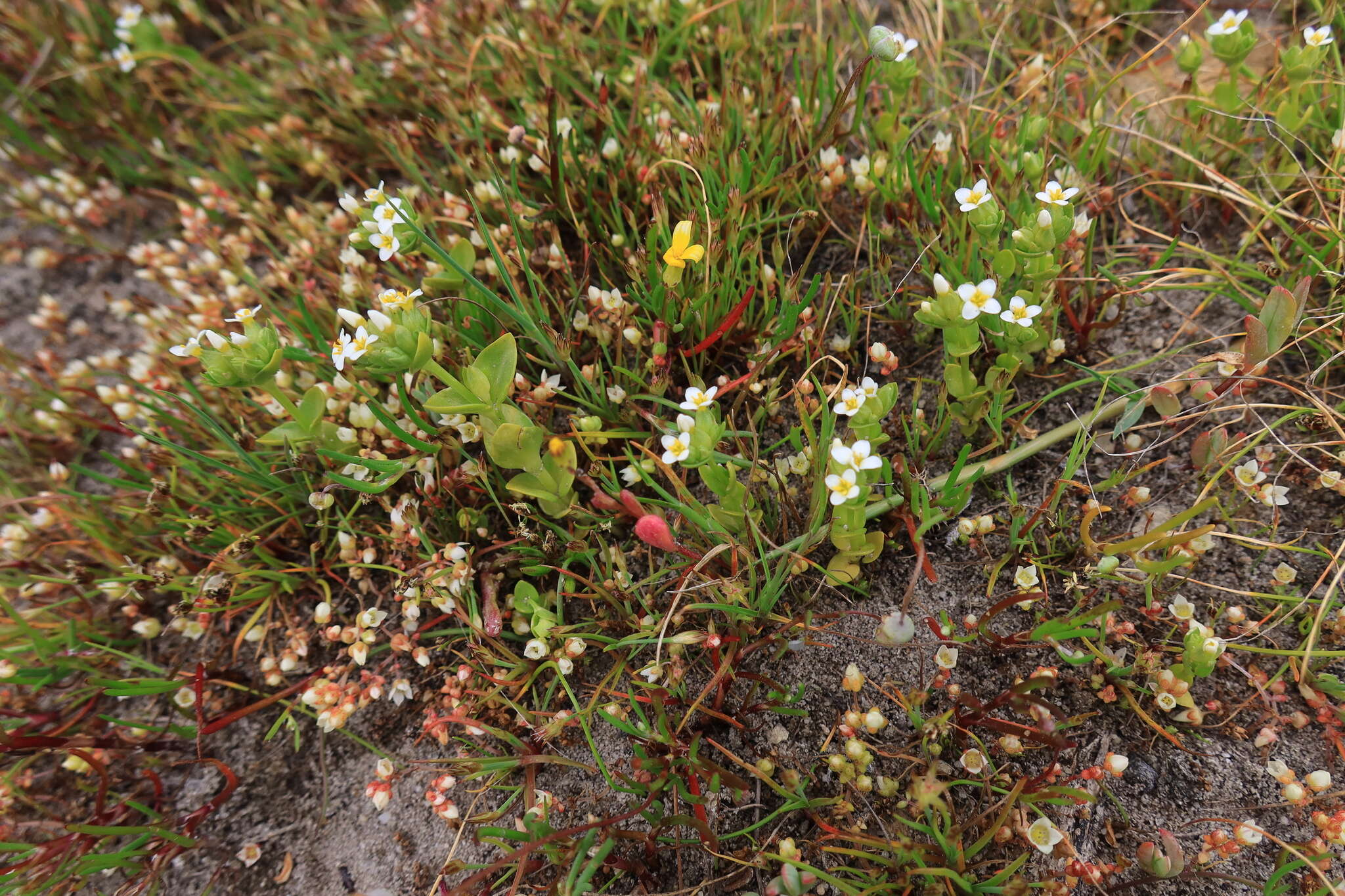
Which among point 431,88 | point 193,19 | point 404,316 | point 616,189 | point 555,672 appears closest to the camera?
point 404,316

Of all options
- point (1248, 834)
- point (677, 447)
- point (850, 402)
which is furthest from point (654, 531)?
point (1248, 834)

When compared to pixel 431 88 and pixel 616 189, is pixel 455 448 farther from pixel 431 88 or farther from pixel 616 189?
pixel 431 88

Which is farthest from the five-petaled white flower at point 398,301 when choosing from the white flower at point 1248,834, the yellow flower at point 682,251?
the white flower at point 1248,834

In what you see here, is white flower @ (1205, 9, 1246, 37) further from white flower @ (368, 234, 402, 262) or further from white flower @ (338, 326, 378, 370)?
white flower @ (338, 326, 378, 370)

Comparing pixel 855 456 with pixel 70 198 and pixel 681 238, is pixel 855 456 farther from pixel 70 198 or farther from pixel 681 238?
pixel 70 198

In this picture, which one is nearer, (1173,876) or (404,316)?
(1173,876)


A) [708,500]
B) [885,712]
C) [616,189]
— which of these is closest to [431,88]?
[616,189]

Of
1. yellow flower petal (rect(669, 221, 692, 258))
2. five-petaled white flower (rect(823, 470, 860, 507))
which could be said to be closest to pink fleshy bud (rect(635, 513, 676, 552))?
five-petaled white flower (rect(823, 470, 860, 507))
